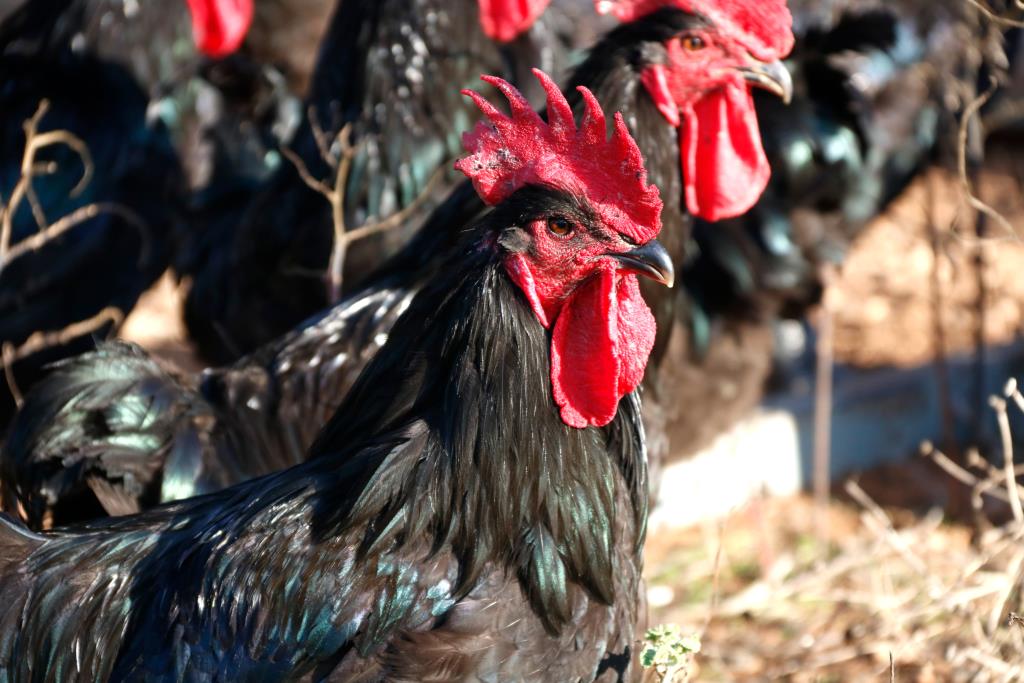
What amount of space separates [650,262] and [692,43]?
1.28 m

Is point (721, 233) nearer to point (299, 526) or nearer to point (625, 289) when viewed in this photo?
point (625, 289)

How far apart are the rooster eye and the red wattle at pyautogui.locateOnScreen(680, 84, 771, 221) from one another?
0.52ft

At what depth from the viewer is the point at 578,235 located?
2.55 metres

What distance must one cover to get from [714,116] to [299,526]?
180 cm

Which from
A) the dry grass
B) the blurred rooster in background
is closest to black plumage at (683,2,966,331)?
the blurred rooster in background

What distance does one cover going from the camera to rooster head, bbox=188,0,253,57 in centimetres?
509

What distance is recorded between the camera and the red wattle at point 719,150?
3652 mm

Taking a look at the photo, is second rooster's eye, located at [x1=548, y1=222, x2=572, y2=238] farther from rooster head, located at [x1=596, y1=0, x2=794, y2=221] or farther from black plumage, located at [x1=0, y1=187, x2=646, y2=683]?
rooster head, located at [x1=596, y1=0, x2=794, y2=221]

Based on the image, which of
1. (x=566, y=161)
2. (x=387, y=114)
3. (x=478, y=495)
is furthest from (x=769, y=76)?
(x=478, y=495)

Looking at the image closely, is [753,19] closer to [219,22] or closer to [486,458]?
[486,458]

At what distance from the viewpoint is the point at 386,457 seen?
8.59 feet

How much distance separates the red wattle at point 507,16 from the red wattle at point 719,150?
3.66ft

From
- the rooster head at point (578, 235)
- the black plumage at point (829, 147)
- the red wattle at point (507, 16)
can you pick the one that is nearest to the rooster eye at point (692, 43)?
the rooster head at point (578, 235)

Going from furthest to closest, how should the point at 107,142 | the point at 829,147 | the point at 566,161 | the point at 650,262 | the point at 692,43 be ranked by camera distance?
1. the point at 107,142
2. the point at 829,147
3. the point at 692,43
4. the point at 566,161
5. the point at 650,262
